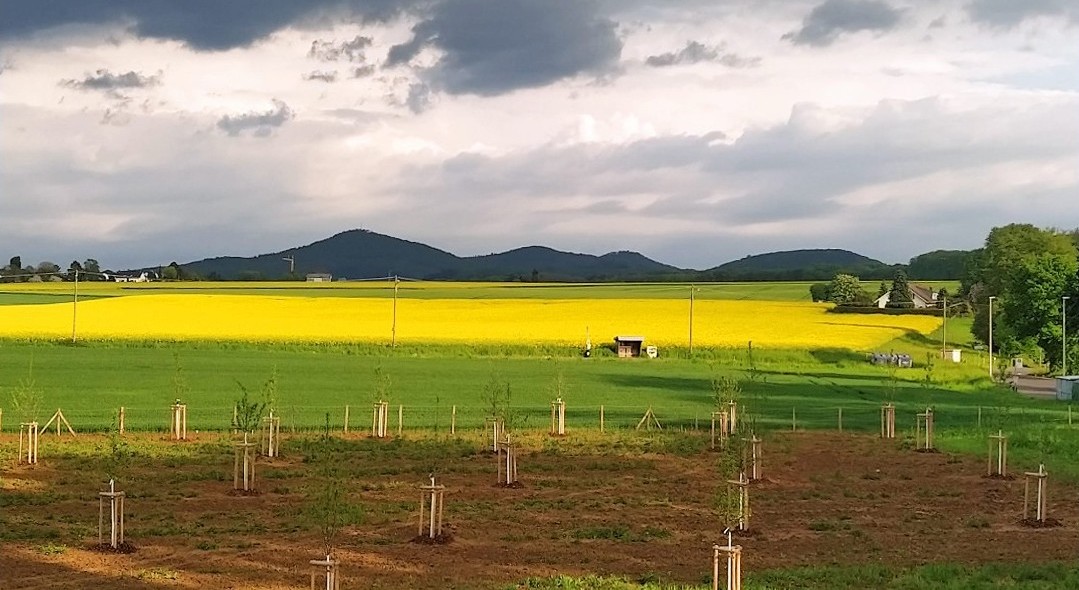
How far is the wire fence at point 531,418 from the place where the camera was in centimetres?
3622

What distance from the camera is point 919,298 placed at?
5379 inches

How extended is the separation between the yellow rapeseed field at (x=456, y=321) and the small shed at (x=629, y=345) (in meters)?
3.27

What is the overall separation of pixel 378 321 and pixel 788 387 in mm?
39738

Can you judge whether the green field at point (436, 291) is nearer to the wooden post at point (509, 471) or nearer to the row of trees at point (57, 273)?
the row of trees at point (57, 273)

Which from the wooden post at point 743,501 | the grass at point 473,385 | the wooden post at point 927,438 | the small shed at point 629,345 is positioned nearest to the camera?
the wooden post at point 743,501

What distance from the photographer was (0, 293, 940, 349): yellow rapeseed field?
7525 centimetres

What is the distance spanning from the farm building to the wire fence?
75.5 metres

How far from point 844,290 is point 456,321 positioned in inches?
2226

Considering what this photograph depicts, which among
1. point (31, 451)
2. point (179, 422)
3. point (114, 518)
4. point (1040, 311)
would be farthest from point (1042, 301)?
point (114, 518)

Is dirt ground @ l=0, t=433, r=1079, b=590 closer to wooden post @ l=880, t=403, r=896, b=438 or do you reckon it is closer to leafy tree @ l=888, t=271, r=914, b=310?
wooden post @ l=880, t=403, r=896, b=438

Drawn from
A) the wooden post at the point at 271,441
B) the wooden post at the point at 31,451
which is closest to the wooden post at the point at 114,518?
the wooden post at the point at 31,451

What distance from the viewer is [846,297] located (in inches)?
4921

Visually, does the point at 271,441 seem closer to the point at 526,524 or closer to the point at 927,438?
the point at 526,524

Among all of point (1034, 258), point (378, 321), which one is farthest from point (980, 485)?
point (1034, 258)
